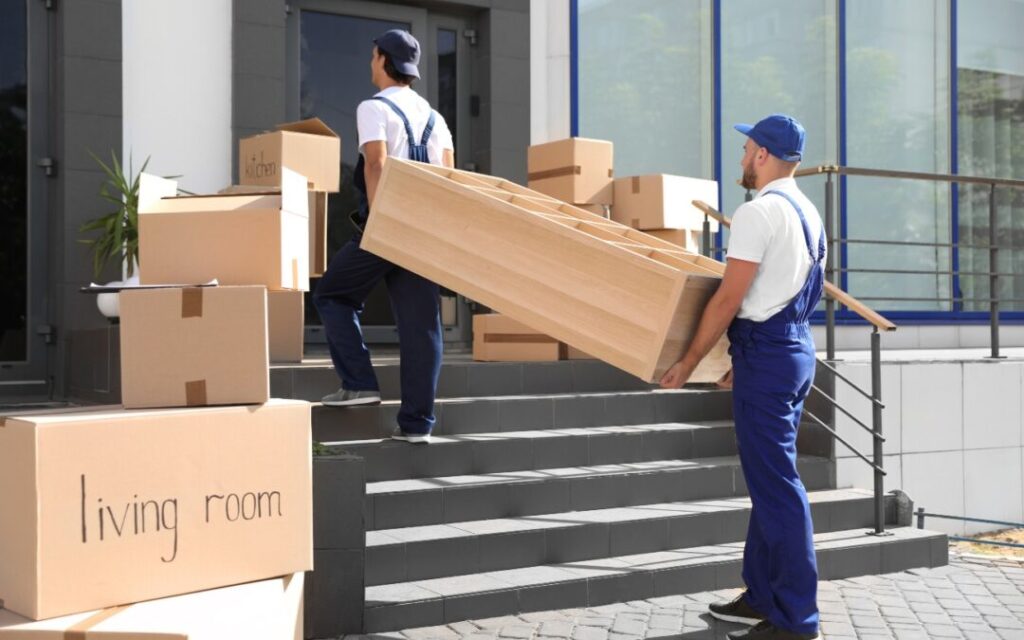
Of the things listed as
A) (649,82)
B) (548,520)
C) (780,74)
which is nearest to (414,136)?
(548,520)

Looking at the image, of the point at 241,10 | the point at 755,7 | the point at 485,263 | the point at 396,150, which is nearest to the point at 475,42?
the point at 241,10

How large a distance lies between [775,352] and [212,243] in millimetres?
1895

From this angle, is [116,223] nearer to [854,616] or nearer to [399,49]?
[399,49]

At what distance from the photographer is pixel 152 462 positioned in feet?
10.0

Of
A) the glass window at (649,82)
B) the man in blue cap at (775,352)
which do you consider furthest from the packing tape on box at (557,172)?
the man in blue cap at (775,352)

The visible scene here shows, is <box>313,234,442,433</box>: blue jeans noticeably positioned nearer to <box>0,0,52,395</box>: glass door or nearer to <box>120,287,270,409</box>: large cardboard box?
<box>120,287,270,409</box>: large cardboard box

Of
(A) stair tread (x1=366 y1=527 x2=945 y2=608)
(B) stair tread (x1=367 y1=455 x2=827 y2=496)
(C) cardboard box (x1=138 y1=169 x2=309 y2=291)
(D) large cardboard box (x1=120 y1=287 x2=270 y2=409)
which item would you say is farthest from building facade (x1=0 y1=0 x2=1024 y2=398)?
(D) large cardboard box (x1=120 y1=287 x2=270 y2=409)

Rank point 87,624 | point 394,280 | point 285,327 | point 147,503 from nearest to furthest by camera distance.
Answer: point 87,624 < point 147,503 < point 394,280 < point 285,327

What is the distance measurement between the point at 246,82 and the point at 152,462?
4.89 m

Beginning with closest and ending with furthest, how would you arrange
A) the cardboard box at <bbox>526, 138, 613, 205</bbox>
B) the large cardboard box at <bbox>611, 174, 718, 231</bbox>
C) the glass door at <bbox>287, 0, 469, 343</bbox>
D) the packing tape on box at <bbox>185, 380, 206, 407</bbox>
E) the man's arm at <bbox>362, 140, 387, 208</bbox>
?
the packing tape on box at <bbox>185, 380, 206, 407</bbox> → the man's arm at <bbox>362, 140, 387, 208</bbox> → the large cardboard box at <bbox>611, 174, 718, 231</bbox> → the cardboard box at <bbox>526, 138, 613, 205</bbox> → the glass door at <bbox>287, 0, 469, 343</bbox>

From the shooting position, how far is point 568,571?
15.6 ft

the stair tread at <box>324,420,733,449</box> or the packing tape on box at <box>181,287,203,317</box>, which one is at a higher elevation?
the packing tape on box at <box>181,287,203,317</box>

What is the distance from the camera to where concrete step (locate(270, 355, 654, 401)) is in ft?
18.5

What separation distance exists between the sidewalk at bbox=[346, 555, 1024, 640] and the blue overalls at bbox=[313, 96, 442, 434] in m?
1.18
